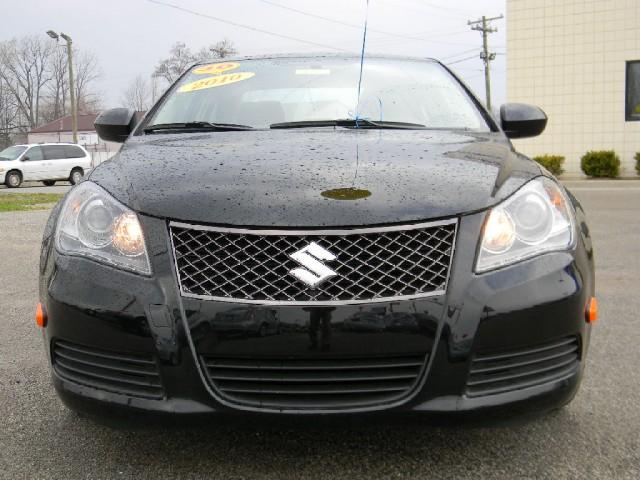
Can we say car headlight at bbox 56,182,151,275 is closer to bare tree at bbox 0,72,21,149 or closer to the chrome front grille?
the chrome front grille

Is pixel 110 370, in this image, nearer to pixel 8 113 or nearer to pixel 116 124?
pixel 116 124

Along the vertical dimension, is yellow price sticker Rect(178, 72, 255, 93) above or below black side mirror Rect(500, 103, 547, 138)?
above

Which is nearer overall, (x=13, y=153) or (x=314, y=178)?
(x=314, y=178)

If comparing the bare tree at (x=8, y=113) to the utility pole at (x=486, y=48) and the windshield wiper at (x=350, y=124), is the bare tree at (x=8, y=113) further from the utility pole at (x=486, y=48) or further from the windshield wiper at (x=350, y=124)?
the windshield wiper at (x=350, y=124)

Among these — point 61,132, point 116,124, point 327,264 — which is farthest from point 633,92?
point 61,132

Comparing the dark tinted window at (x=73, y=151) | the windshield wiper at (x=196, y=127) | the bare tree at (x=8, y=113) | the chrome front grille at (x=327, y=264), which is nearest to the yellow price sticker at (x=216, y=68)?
the windshield wiper at (x=196, y=127)

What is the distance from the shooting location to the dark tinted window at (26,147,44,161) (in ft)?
82.7

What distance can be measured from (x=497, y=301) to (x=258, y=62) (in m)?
2.21

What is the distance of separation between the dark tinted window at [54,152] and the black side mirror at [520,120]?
24994 mm

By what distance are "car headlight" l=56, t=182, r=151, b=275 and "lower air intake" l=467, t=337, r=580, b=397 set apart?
0.95m

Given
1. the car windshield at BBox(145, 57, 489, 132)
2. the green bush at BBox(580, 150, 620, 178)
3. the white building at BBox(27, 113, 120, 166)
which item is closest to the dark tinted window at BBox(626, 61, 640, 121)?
the green bush at BBox(580, 150, 620, 178)

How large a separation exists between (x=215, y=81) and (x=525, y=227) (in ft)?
6.35

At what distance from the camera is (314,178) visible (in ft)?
6.83

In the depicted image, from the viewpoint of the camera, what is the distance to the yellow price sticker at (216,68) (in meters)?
3.56
